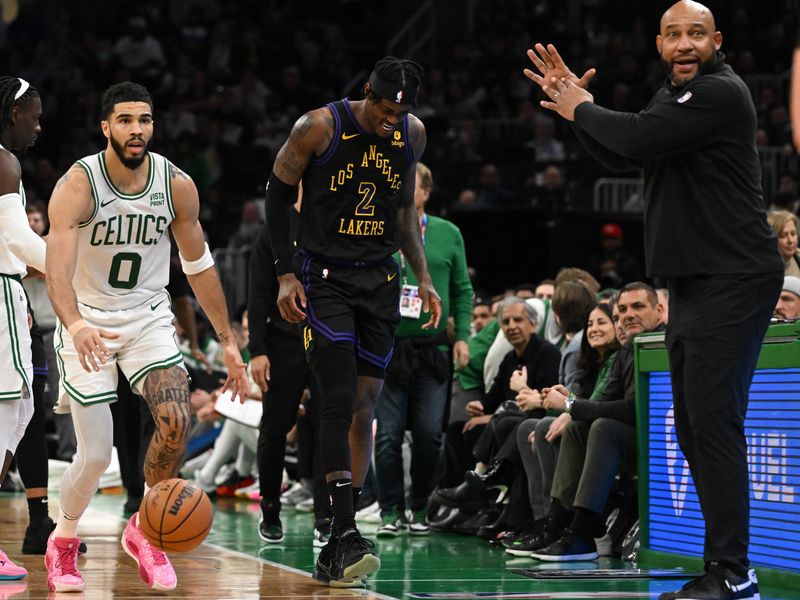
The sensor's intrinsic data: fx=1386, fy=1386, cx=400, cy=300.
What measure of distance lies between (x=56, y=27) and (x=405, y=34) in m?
5.65

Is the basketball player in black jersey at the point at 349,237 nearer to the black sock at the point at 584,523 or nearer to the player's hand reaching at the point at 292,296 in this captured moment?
the player's hand reaching at the point at 292,296

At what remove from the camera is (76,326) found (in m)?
5.23

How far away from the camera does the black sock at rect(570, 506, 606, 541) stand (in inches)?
272

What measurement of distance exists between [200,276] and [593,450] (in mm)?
2227

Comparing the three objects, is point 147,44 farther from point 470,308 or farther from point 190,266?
point 190,266

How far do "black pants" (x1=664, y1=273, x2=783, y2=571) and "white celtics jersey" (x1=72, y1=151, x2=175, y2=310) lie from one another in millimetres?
2232

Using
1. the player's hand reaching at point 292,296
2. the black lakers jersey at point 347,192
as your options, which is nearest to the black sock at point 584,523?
the black lakers jersey at point 347,192

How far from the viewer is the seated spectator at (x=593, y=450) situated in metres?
6.87

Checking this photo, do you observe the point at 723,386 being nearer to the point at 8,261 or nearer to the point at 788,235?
the point at 8,261

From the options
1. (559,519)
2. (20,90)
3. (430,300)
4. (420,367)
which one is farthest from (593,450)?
(20,90)

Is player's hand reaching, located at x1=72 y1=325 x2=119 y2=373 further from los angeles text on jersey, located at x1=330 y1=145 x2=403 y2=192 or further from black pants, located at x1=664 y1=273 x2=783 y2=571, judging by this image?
black pants, located at x1=664 y1=273 x2=783 y2=571

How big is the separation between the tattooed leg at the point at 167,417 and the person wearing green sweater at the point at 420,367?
7.88 ft

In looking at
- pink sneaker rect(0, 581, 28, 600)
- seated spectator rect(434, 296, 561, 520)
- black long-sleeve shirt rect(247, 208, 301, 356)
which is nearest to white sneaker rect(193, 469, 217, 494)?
seated spectator rect(434, 296, 561, 520)

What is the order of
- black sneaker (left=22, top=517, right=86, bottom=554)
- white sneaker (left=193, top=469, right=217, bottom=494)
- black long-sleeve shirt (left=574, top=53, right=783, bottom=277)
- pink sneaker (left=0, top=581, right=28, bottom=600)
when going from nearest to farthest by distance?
black long-sleeve shirt (left=574, top=53, right=783, bottom=277) < pink sneaker (left=0, top=581, right=28, bottom=600) < black sneaker (left=22, top=517, right=86, bottom=554) < white sneaker (left=193, top=469, right=217, bottom=494)
